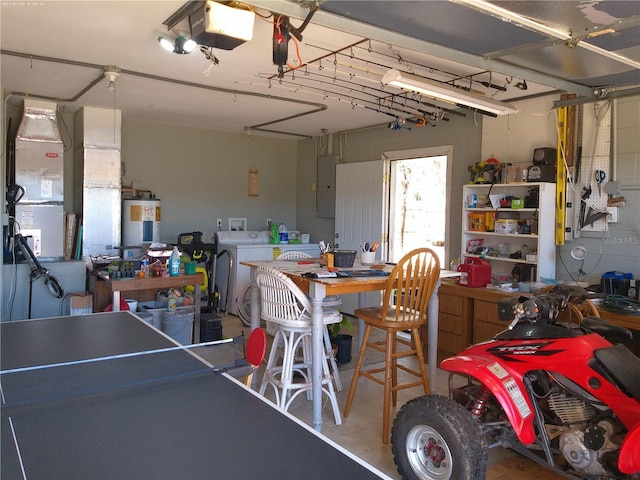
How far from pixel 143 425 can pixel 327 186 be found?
6.10 metres

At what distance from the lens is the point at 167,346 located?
2.22 metres

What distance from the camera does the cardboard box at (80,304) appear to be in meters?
4.70

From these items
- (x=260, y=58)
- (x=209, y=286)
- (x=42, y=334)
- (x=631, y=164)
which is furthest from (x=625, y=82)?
(x=209, y=286)

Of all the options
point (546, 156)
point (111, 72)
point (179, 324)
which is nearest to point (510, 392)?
point (546, 156)

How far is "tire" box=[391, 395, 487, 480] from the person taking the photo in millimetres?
2305

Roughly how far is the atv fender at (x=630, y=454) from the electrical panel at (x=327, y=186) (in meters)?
5.40

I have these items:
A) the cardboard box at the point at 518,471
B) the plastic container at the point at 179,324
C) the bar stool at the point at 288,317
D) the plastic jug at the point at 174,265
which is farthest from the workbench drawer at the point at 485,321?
the plastic jug at the point at 174,265

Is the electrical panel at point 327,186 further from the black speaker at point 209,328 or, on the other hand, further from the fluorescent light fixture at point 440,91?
the fluorescent light fixture at point 440,91

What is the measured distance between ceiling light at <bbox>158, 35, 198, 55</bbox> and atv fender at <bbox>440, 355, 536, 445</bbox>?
2.60 metres

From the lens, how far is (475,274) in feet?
14.6

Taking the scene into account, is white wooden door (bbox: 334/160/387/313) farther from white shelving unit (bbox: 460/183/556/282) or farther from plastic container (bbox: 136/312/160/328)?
plastic container (bbox: 136/312/160/328)

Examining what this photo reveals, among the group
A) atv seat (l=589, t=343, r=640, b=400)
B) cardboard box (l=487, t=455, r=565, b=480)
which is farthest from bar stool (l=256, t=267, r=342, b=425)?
atv seat (l=589, t=343, r=640, b=400)

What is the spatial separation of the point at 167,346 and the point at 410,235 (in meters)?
5.16

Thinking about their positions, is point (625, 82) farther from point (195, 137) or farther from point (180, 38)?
point (195, 137)
